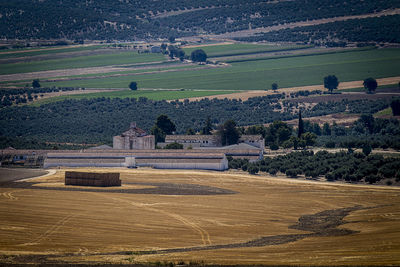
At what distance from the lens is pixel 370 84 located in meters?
184

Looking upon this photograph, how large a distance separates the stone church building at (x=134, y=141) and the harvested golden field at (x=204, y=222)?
88.5 ft

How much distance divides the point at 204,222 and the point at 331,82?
129365mm

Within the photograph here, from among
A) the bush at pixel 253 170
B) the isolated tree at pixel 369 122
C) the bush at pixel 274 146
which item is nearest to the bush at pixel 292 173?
the bush at pixel 253 170

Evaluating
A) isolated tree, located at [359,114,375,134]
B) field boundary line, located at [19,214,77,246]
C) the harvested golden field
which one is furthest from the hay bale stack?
isolated tree, located at [359,114,375,134]

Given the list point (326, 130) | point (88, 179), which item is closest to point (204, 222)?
point (88, 179)

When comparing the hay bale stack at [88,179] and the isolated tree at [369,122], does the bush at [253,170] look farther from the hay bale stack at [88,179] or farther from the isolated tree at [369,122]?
the isolated tree at [369,122]

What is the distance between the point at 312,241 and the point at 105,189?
109 feet

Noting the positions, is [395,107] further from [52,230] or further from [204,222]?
[52,230]

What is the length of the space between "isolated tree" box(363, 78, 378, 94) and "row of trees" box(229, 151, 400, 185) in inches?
3129

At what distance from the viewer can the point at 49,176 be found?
97312mm

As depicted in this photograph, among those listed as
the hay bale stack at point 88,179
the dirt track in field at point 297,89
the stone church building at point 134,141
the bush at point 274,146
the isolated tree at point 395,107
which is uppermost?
the dirt track in field at point 297,89

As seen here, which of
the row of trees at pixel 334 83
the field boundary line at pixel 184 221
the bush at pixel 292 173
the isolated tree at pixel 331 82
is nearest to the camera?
the field boundary line at pixel 184 221

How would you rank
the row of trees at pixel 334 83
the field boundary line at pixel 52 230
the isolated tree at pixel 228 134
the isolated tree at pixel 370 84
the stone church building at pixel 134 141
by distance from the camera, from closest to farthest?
the field boundary line at pixel 52 230, the stone church building at pixel 134 141, the isolated tree at pixel 228 134, the isolated tree at pixel 370 84, the row of trees at pixel 334 83

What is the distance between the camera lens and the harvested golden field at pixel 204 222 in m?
53.3
